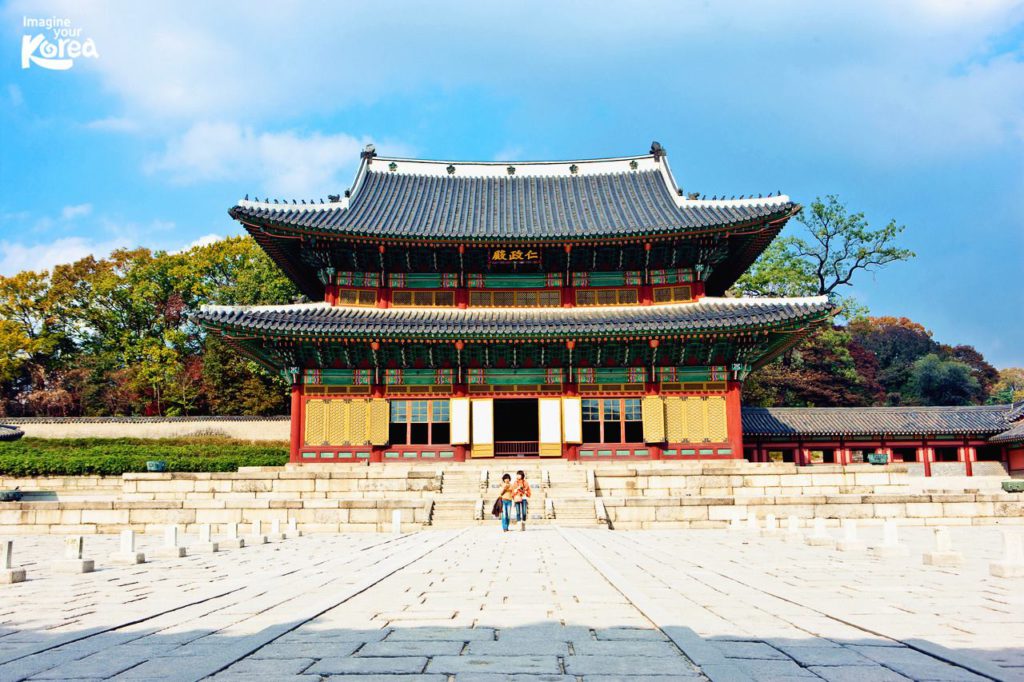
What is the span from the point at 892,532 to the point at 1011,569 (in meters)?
2.94

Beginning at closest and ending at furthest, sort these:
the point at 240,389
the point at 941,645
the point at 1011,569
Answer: the point at 941,645 → the point at 1011,569 → the point at 240,389

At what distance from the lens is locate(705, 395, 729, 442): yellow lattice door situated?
27.0m

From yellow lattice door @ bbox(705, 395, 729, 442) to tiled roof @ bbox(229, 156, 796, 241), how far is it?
6.44m

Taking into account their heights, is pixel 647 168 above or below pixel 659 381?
above

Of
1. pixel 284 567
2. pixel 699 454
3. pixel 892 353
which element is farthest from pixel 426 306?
pixel 892 353

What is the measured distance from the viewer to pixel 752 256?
103 feet

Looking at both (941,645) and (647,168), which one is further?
(647,168)

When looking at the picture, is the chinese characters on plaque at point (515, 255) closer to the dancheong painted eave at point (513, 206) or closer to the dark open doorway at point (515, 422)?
the dancheong painted eave at point (513, 206)

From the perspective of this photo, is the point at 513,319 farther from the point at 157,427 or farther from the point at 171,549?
the point at 157,427

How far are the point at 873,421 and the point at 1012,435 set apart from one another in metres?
6.20

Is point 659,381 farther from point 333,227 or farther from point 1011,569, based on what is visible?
point 1011,569

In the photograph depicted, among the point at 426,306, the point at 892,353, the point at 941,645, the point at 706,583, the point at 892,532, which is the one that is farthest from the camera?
the point at 892,353

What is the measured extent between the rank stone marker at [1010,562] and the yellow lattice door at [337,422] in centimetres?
2126

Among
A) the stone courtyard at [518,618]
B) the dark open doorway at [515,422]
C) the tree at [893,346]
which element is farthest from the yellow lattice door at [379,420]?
the tree at [893,346]
